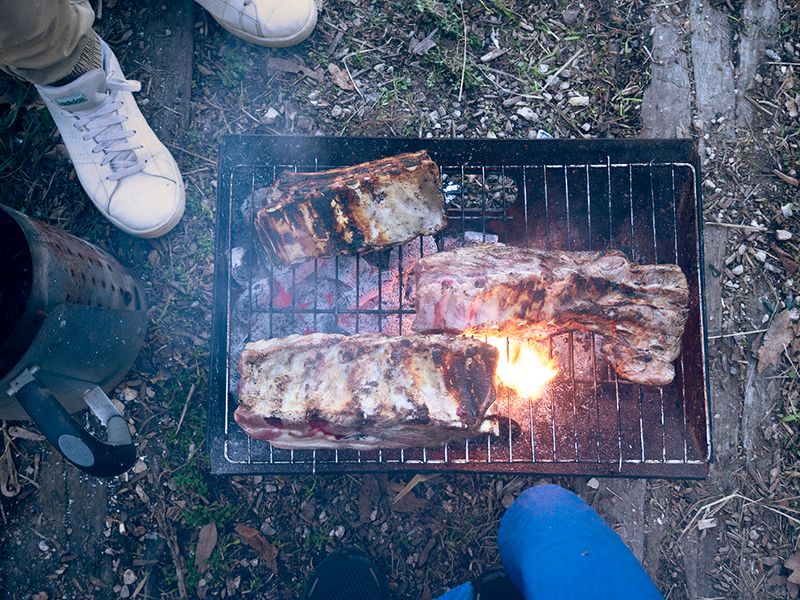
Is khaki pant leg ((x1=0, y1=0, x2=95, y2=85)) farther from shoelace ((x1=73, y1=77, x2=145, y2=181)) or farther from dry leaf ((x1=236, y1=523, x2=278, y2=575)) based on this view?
dry leaf ((x1=236, y1=523, x2=278, y2=575))

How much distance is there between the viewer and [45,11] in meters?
3.22

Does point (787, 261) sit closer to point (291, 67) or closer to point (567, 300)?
point (567, 300)

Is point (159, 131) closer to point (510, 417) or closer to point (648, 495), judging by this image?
point (510, 417)

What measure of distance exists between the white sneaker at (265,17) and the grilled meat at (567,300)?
7.61 feet

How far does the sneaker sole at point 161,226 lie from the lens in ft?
14.1

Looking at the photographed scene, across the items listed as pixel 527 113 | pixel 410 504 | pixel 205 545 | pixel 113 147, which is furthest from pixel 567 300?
pixel 113 147

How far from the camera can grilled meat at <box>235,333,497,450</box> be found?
130 inches

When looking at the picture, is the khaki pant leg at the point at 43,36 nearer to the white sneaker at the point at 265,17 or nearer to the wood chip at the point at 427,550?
the white sneaker at the point at 265,17

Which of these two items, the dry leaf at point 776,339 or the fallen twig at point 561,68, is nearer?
the dry leaf at point 776,339

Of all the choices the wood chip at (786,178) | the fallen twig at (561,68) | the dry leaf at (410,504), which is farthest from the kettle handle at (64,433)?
the wood chip at (786,178)

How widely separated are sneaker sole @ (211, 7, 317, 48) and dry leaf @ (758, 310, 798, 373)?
4430mm

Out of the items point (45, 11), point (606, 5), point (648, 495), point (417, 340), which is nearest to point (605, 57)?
point (606, 5)

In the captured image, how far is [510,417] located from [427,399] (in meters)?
0.79

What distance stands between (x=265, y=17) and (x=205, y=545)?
406cm
